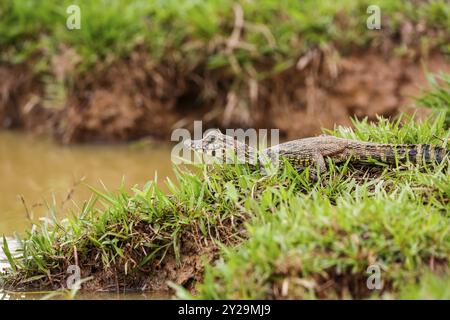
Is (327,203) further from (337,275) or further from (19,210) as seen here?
(19,210)

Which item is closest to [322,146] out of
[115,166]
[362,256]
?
[362,256]

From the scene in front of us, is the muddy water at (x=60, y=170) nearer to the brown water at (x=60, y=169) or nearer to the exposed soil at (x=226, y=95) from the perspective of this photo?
the brown water at (x=60, y=169)

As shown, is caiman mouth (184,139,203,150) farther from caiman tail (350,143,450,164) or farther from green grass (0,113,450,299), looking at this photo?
caiman tail (350,143,450,164)

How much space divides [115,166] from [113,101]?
3.57 feet

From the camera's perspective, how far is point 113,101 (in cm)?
879

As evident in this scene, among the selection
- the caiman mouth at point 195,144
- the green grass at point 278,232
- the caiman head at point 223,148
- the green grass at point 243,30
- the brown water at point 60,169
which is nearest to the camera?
the green grass at point 278,232

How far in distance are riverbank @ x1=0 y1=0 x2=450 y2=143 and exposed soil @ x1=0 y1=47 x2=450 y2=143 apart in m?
0.01

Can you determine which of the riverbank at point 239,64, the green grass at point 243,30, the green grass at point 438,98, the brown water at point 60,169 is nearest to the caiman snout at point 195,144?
the brown water at point 60,169

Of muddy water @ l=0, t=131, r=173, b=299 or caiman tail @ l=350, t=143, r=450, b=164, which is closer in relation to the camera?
caiman tail @ l=350, t=143, r=450, b=164

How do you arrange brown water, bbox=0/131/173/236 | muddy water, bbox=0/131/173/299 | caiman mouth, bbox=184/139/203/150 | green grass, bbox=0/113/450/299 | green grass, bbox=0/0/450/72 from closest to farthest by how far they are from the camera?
1. green grass, bbox=0/113/450/299
2. caiman mouth, bbox=184/139/203/150
3. muddy water, bbox=0/131/173/299
4. brown water, bbox=0/131/173/236
5. green grass, bbox=0/0/450/72

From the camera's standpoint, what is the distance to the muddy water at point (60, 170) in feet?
21.9

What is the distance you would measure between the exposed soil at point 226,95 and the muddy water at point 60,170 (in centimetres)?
32

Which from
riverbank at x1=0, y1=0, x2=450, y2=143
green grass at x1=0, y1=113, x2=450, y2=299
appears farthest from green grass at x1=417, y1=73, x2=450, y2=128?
riverbank at x1=0, y1=0, x2=450, y2=143

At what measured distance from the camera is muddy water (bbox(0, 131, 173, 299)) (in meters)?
6.67
